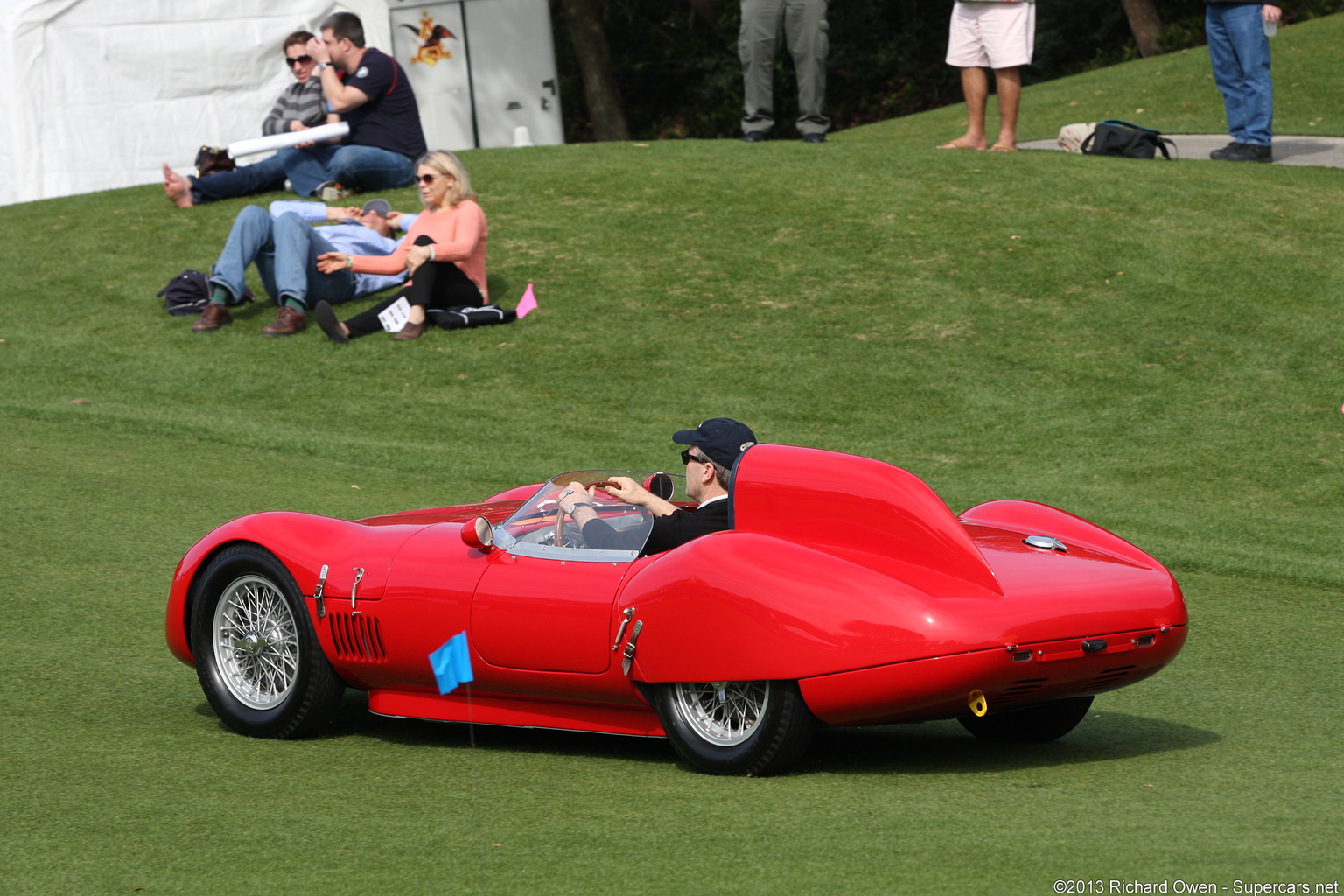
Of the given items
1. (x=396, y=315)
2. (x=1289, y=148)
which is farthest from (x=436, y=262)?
(x=1289, y=148)

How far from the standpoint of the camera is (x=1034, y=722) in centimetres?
468

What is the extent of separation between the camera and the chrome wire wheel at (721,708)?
4.10 meters

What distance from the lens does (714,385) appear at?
10.2 m

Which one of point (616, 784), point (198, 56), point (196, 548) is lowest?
point (616, 784)

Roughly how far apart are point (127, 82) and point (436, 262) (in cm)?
907

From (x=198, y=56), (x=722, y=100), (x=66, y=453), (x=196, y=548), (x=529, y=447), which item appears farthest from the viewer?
(x=722, y=100)

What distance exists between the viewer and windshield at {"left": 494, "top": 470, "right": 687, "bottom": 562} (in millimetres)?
4516

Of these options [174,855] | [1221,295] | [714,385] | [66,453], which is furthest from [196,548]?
[1221,295]

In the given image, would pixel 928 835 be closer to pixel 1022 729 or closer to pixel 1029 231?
pixel 1022 729

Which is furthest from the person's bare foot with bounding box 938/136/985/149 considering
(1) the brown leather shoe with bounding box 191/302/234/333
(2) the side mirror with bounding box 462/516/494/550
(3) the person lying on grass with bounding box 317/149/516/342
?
(2) the side mirror with bounding box 462/516/494/550

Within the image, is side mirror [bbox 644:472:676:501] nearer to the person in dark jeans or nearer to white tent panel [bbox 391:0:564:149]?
the person in dark jeans

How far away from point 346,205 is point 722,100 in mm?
Answer: 23151

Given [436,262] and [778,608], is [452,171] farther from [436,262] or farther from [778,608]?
[778,608]

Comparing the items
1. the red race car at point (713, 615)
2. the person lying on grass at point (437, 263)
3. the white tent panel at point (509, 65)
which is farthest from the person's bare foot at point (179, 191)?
the red race car at point (713, 615)
